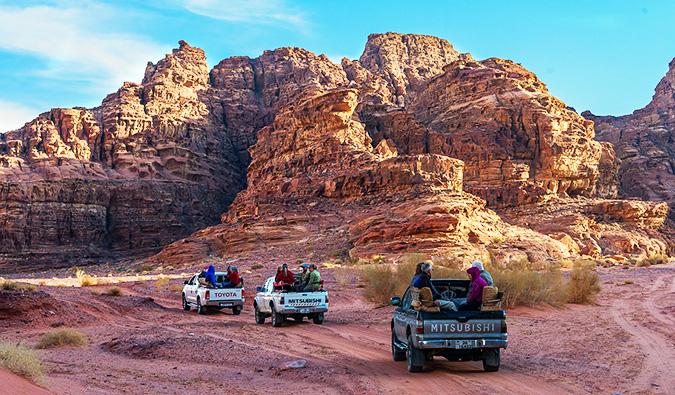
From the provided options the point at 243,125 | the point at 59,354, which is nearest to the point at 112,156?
the point at 243,125

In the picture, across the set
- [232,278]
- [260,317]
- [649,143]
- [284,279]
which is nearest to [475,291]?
[284,279]

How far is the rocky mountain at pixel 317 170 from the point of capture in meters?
51.7

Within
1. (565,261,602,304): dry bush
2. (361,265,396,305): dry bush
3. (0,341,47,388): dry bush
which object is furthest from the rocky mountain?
(0,341,47,388): dry bush

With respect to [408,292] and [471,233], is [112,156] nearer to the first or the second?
[471,233]

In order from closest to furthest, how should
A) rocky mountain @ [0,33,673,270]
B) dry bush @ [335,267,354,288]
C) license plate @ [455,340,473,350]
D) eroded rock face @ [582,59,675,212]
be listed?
license plate @ [455,340,473,350]
dry bush @ [335,267,354,288]
rocky mountain @ [0,33,673,270]
eroded rock face @ [582,59,675,212]

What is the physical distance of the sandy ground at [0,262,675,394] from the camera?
8219 millimetres

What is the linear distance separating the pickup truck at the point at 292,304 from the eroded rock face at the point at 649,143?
304ft

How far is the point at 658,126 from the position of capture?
117 metres

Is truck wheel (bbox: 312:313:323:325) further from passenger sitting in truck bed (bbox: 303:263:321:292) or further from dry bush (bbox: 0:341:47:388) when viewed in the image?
dry bush (bbox: 0:341:47:388)

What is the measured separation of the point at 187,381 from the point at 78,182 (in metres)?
88.5

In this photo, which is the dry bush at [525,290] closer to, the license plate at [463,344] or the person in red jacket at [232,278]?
the person in red jacket at [232,278]

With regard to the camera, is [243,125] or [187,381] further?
[243,125]

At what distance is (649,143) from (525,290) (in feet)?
338

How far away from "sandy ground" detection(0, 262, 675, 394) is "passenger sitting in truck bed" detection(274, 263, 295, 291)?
116 centimetres
